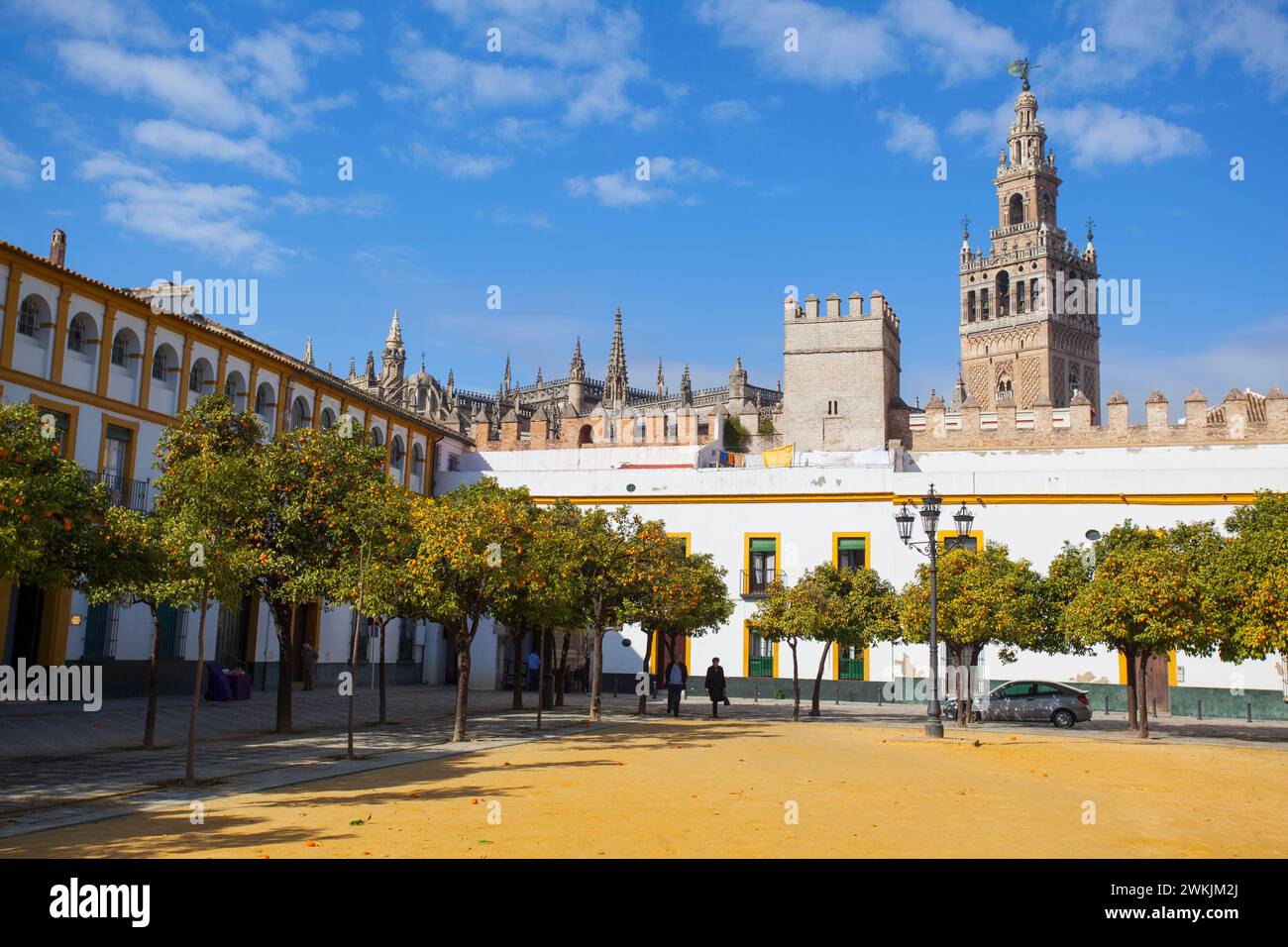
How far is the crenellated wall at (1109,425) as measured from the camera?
42.1 meters

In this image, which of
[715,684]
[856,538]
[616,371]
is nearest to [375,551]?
[715,684]

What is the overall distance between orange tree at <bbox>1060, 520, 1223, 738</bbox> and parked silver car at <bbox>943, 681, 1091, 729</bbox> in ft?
9.76

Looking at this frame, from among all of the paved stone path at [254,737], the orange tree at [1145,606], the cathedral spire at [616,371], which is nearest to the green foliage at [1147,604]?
the orange tree at [1145,606]

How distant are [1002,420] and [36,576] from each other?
133 feet

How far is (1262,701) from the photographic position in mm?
30266

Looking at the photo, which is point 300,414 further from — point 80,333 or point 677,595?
point 677,595

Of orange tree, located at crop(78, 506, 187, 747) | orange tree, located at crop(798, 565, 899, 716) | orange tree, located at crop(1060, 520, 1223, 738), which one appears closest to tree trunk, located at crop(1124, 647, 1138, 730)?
orange tree, located at crop(1060, 520, 1223, 738)

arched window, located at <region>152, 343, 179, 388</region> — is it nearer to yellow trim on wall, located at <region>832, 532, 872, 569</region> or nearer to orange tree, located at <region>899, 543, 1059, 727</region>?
orange tree, located at <region>899, 543, 1059, 727</region>

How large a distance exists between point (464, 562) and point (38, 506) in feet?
22.2

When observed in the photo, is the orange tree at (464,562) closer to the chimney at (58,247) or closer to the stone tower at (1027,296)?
the chimney at (58,247)

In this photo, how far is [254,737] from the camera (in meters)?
18.6
